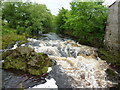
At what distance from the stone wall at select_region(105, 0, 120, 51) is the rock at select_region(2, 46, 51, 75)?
13.8 ft

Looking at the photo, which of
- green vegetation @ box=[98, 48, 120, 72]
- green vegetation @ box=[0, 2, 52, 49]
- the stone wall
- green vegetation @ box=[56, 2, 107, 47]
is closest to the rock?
green vegetation @ box=[98, 48, 120, 72]

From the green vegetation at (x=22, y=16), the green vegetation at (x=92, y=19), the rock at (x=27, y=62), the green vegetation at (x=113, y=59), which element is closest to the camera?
the rock at (x=27, y=62)

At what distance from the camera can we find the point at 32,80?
3.89 meters

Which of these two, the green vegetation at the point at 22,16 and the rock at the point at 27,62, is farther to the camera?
the green vegetation at the point at 22,16

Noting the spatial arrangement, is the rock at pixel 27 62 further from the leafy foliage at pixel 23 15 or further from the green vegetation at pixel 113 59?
the leafy foliage at pixel 23 15

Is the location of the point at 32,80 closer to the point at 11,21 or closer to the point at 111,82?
the point at 111,82

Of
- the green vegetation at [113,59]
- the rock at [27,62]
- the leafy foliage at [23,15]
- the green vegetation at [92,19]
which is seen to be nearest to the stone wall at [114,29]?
the green vegetation at [113,59]

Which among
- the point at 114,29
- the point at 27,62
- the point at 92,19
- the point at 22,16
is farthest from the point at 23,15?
the point at 114,29

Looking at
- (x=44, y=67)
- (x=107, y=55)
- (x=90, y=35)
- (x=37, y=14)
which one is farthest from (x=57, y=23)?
(x=44, y=67)

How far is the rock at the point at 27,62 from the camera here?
14.4ft

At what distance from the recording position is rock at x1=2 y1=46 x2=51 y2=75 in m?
4.39

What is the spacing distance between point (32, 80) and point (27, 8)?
39.0 ft

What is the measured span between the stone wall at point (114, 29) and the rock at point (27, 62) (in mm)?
4203

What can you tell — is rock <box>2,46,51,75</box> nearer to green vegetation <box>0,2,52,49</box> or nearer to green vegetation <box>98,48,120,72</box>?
green vegetation <box>98,48,120,72</box>
